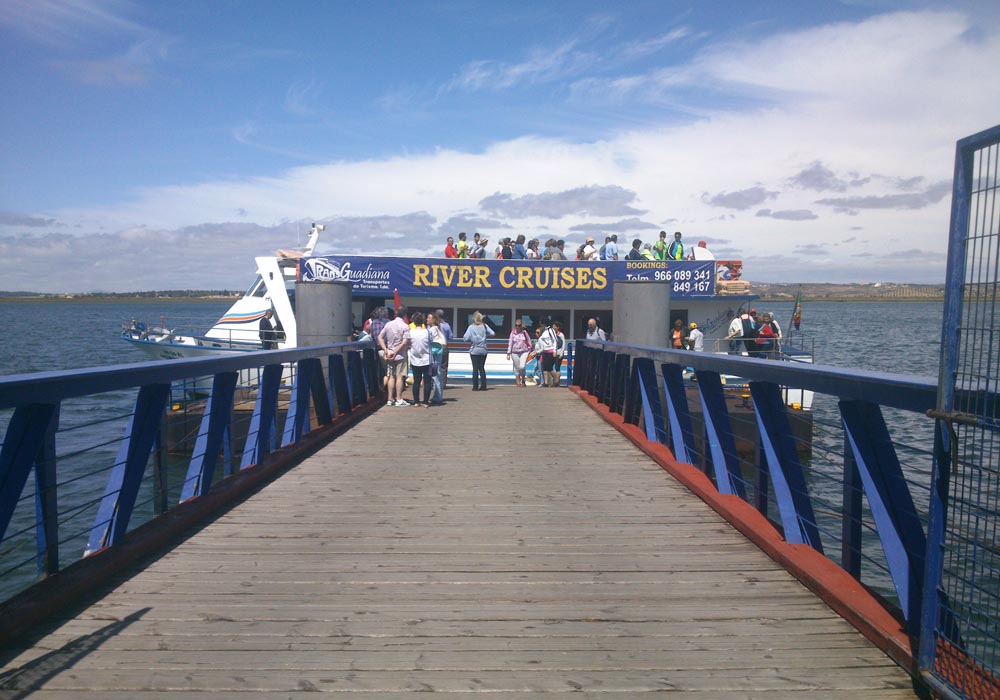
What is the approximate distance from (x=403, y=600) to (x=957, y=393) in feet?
8.75

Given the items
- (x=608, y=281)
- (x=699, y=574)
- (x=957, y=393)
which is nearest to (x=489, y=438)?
(x=699, y=574)

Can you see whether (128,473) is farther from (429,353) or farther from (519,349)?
(519,349)

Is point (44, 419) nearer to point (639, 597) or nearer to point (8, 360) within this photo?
point (639, 597)

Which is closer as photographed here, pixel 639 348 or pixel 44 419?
pixel 44 419

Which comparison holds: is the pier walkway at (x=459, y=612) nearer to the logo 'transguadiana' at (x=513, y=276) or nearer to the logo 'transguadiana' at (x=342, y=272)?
the logo 'transguadiana' at (x=513, y=276)

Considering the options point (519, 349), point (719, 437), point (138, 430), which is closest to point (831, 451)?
point (719, 437)

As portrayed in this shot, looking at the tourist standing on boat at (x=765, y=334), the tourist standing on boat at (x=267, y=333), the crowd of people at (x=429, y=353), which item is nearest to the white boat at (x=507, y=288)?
the tourist standing on boat at (x=267, y=333)

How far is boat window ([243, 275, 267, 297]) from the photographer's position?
23.6 meters

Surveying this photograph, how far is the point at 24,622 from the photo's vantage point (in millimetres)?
3504

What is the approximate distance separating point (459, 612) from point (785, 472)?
2091 mm

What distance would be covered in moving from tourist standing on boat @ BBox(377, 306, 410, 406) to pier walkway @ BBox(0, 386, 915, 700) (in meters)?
6.30

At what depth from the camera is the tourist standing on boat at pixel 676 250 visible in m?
22.3

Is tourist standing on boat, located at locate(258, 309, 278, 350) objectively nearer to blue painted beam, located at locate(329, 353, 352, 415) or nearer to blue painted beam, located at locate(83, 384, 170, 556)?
blue painted beam, located at locate(329, 353, 352, 415)

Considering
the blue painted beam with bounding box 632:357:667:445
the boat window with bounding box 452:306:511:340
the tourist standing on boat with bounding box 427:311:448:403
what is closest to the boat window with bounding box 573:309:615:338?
the boat window with bounding box 452:306:511:340
